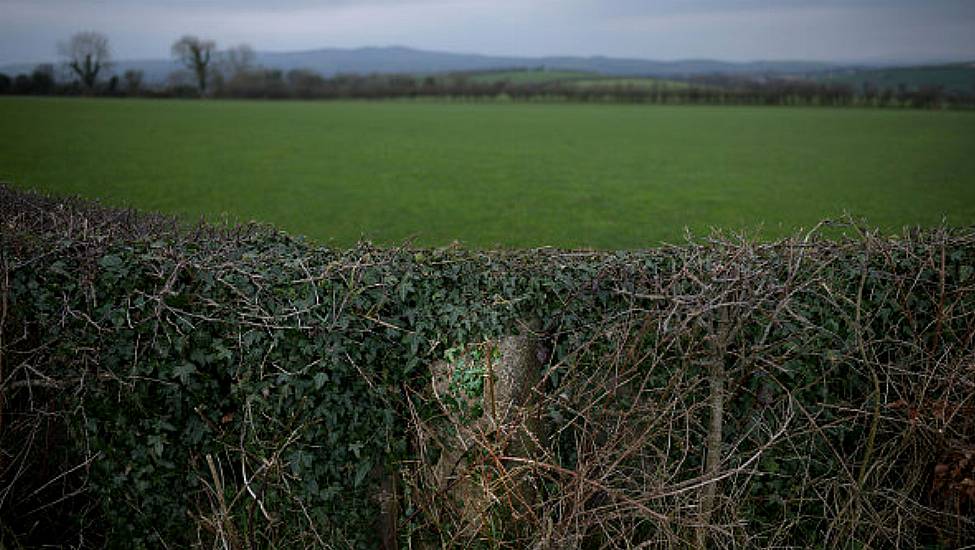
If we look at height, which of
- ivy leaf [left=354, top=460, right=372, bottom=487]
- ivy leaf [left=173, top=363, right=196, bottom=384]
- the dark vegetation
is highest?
the dark vegetation

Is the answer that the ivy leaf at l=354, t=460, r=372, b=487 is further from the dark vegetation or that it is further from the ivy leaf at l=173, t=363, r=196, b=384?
the dark vegetation

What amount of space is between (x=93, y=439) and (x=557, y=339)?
10.1 ft

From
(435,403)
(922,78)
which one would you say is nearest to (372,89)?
(922,78)

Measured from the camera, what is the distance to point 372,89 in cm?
10550

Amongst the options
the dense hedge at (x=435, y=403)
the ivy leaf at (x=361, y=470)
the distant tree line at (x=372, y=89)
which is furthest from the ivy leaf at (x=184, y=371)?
the distant tree line at (x=372, y=89)

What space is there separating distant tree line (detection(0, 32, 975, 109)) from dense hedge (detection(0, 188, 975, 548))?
77.7 meters

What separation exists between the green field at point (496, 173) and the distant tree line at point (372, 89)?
2908cm

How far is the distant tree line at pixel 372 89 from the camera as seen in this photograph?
82062mm

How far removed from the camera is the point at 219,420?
5.00m

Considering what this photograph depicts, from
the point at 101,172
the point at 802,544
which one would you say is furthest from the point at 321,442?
the point at 101,172

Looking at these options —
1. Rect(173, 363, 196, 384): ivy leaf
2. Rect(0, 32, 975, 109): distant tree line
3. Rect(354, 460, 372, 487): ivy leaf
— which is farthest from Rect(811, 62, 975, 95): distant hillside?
Rect(173, 363, 196, 384): ivy leaf

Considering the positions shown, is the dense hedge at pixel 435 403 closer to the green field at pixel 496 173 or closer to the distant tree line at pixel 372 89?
the green field at pixel 496 173

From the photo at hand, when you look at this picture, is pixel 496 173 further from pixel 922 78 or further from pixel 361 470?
pixel 922 78

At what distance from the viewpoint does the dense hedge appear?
190 inches
